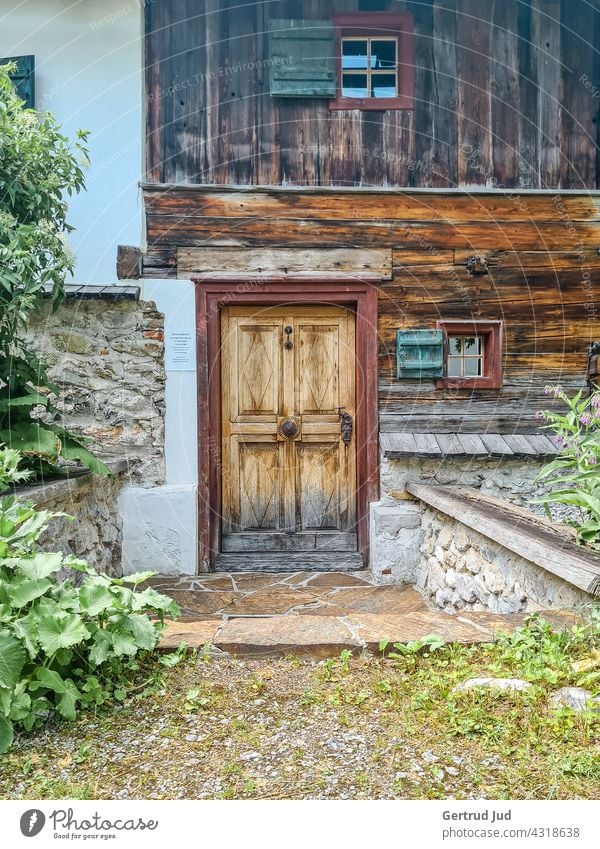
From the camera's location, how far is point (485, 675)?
78.7 inches

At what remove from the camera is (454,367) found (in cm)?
504

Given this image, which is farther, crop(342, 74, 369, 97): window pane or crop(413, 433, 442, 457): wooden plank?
crop(342, 74, 369, 97): window pane

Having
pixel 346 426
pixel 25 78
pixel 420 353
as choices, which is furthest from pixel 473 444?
pixel 25 78

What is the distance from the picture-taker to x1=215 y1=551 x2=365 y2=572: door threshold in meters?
4.96

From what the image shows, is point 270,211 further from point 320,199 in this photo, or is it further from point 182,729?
point 182,729

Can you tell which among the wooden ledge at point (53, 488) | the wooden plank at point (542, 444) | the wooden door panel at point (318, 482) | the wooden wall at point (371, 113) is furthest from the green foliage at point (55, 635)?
the wooden wall at point (371, 113)

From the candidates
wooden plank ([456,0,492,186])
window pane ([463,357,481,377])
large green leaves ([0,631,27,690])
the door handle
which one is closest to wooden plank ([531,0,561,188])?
wooden plank ([456,0,492,186])

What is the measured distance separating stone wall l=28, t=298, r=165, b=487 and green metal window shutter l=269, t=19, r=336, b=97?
1996 mm

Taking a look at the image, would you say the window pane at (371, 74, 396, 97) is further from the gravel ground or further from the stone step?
the gravel ground

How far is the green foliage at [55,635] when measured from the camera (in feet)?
5.63

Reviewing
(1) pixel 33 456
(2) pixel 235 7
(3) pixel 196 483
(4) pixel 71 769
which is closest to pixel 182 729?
(4) pixel 71 769

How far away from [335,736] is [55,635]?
83 cm

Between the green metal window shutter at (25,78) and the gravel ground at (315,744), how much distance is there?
14.6 feet

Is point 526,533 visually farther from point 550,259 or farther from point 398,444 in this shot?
point 550,259
